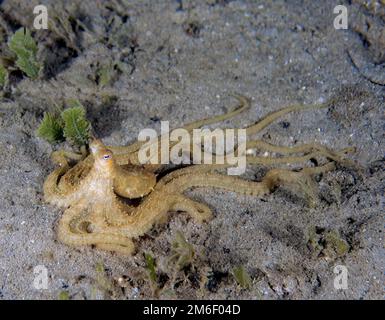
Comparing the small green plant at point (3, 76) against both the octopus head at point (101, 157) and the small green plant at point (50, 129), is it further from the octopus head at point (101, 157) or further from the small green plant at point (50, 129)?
the octopus head at point (101, 157)

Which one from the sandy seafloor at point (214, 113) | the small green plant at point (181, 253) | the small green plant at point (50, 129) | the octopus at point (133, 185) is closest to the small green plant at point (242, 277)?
the sandy seafloor at point (214, 113)

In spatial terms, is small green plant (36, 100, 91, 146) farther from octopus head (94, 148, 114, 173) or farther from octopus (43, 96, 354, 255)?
octopus head (94, 148, 114, 173)

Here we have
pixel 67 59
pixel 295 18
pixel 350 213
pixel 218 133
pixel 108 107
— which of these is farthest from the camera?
pixel 295 18

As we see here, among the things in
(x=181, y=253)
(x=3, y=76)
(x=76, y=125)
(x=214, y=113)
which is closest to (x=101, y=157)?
(x=76, y=125)

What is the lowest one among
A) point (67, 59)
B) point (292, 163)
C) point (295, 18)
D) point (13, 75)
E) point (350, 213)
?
point (350, 213)

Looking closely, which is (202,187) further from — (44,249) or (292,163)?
(44,249)

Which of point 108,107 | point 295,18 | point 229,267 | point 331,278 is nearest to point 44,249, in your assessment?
point 229,267

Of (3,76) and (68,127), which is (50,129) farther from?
(3,76)
